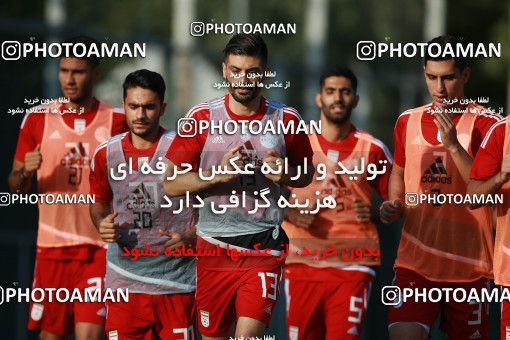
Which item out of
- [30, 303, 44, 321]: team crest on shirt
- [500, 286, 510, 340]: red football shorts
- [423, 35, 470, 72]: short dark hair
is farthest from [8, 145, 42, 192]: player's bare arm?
[500, 286, 510, 340]: red football shorts

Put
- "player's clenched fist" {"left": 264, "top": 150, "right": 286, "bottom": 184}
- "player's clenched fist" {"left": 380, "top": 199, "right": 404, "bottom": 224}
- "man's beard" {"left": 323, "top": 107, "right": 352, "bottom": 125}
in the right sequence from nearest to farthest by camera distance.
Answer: "player's clenched fist" {"left": 264, "top": 150, "right": 286, "bottom": 184} → "player's clenched fist" {"left": 380, "top": 199, "right": 404, "bottom": 224} → "man's beard" {"left": 323, "top": 107, "right": 352, "bottom": 125}

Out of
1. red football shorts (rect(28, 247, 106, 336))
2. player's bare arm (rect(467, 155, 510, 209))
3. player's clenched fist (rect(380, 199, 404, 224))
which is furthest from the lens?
red football shorts (rect(28, 247, 106, 336))

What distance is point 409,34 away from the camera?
26234mm

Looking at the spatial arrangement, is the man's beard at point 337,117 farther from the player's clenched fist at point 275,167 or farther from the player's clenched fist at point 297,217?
the player's clenched fist at point 275,167

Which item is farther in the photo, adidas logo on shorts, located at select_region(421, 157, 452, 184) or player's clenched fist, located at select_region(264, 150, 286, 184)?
adidas logo on shorts, located at select_region(421, 157, 452, 184)

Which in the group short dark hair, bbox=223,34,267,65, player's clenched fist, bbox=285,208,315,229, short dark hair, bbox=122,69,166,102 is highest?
short dark hair, bbox=223,34,267,65

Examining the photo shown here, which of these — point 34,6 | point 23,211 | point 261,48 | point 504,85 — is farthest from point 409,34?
point 261,48

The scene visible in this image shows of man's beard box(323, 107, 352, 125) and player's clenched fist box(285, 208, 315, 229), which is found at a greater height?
man's beard box(323, 107, 352, 125)

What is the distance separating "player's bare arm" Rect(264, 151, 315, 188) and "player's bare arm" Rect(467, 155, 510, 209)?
1.02 meters

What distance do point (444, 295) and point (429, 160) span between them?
2.84ft

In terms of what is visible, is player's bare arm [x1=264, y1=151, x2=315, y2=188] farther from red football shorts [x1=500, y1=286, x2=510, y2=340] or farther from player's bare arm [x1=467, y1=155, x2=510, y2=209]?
red football shorts [x1=500, y1=286, x2=510, y2=340]

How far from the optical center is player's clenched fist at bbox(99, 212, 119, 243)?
27.3 ft

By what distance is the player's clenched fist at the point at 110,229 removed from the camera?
832 centimetres

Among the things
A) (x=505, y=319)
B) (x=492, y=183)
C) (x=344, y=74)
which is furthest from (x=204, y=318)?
(x=344, y=74)
